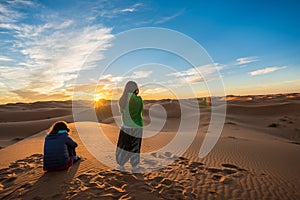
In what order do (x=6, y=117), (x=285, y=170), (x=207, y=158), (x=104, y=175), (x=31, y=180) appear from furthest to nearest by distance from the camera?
(x=6, y=117) → (x=207, y=158) → (x=285, y=170) → (x=104, y=175) → (x=31, y=180)

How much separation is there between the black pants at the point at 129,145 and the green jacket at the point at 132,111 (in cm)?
15

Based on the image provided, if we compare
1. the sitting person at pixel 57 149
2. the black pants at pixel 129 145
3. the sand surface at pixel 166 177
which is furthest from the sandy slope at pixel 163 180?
the black pants at pixel 129 145

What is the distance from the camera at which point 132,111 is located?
4.80 metres

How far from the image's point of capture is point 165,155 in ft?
22.9

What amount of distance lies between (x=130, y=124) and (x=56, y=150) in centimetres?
181

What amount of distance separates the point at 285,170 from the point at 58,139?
624 cm

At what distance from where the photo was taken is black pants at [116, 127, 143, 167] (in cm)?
487

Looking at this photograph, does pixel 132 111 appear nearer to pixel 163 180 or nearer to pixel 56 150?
pixel 163 180

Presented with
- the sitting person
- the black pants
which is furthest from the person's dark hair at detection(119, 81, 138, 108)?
the sitting person

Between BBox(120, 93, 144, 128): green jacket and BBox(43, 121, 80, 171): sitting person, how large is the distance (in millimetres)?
1438

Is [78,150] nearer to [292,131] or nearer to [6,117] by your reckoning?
[292,131]

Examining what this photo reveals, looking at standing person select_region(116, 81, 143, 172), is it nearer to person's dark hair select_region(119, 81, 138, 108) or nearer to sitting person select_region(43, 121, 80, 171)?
person's dark hair select_region(119, 81, 138, 108)

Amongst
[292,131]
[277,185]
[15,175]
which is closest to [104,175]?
[15,175]

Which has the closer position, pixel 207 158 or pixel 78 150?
pixel 207 158
